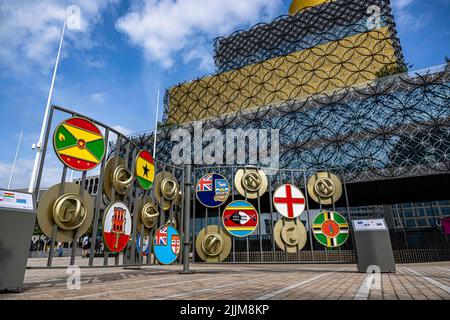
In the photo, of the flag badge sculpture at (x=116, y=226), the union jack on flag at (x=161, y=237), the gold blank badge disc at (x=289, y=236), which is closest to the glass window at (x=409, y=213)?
the gold blank badge disc at (x=289, y=236)

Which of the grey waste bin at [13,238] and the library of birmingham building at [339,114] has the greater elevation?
the library of birmingham building at [339,114]

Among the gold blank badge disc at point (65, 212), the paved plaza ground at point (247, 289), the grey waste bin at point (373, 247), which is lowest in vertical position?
the paved plaza ground at point (247, 289)

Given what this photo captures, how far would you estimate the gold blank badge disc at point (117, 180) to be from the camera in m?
7.99

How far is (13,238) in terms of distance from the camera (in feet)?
14.3

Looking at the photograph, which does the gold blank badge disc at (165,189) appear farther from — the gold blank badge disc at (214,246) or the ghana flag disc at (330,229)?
the ghana flag disc at (330,229)

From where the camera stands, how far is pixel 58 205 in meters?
6.20

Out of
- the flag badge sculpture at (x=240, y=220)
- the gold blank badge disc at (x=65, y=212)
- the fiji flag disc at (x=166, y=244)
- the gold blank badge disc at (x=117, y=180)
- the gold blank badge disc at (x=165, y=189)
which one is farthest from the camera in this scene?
the gold blank badge disc at (x=165, y=189)

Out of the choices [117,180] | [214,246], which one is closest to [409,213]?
[214,246]

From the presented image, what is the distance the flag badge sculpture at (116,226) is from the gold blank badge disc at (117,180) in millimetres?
431

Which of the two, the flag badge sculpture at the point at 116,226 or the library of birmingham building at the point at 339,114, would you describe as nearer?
the flag badge sculpture at the point at 116,226

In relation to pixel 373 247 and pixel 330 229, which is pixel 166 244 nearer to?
pixel 330 229

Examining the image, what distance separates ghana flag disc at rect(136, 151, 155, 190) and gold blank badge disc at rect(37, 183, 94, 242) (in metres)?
2.65

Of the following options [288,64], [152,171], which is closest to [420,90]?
[288,64]

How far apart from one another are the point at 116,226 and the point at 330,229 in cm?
813
